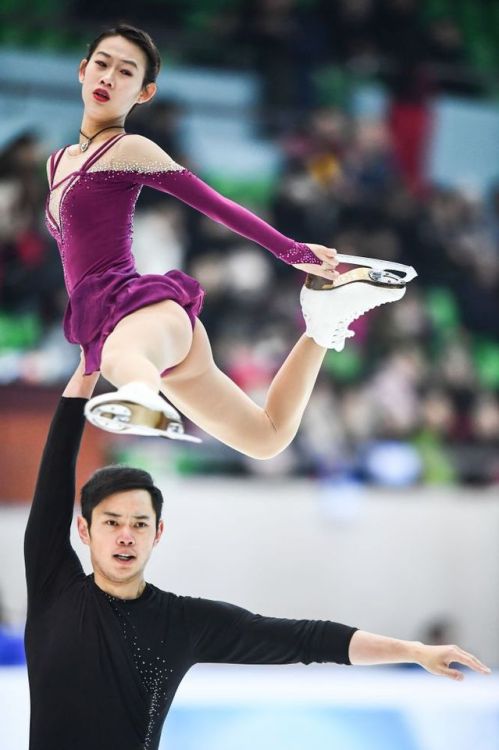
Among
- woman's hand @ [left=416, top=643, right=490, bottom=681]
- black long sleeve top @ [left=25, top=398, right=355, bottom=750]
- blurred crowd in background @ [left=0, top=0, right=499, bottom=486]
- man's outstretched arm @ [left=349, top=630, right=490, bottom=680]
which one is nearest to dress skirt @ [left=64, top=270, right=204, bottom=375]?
black long sleeve top @ [left=25, top=398, right=355, bottom=750]

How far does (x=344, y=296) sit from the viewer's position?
3.30m

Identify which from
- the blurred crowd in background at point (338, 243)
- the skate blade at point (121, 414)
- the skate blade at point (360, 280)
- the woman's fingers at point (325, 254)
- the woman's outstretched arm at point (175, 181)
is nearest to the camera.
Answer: the skate blade at point (121, 414)

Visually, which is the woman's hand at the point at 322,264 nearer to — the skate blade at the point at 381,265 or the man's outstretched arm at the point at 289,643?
the skate blade at the point at 381,265

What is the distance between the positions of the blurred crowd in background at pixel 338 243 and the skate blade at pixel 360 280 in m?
3.35

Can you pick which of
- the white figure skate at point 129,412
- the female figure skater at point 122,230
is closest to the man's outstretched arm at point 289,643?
the white figure skate at point 129,412

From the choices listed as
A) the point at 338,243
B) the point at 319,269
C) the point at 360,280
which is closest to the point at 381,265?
the point at 360,280

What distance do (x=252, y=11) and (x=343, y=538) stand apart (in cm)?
421

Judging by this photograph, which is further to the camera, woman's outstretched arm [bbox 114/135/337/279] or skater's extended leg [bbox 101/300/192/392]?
woman's outstretched arm [bbox 114/135/337/279]

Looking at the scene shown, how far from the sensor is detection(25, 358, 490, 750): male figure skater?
8.55 feet

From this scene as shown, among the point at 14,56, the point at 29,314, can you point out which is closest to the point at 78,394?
the point at 29,314

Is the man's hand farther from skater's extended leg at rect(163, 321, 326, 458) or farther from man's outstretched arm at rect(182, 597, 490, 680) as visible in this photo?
man's outstretched arm at rect(182, 597, 490, 680)

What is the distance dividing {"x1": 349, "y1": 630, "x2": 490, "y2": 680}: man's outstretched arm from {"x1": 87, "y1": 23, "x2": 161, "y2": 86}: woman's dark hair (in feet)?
4.90

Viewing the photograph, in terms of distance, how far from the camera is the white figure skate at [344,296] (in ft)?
10.7

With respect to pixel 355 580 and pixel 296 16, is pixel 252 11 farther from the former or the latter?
pixel 355 580
